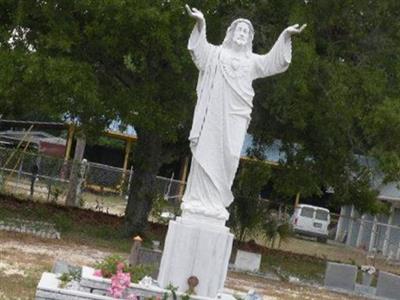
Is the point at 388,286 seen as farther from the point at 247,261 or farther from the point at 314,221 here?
the point at 314,221

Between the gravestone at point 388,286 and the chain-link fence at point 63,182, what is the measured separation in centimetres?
1097

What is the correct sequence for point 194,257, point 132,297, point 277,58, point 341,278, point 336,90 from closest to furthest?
Result: point 132,297 < point 194,257 < point 277,58 < point 341,278 < point 336,90

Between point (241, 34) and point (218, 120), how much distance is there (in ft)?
3.57

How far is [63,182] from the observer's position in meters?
29.8

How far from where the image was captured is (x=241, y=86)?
1021 cm

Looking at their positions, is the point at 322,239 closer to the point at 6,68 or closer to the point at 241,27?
the point at 6,68

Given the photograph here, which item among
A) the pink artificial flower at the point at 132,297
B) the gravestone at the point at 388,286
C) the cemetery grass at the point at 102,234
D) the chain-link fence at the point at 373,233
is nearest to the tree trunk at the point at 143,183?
the cemetery grass at the point at 102,234

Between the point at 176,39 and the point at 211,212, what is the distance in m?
9.01

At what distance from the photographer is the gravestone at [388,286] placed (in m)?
18.1

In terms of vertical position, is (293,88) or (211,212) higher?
(293,88)

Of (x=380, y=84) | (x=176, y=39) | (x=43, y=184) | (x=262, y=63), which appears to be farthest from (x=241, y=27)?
(x=43, y=184)

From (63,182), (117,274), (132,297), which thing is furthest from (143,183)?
(132,297)

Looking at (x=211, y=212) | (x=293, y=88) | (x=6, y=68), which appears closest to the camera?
(x=211, y=212)

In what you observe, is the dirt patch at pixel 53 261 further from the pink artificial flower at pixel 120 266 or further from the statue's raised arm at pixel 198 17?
the statue's raised arm at pixel 198 17
